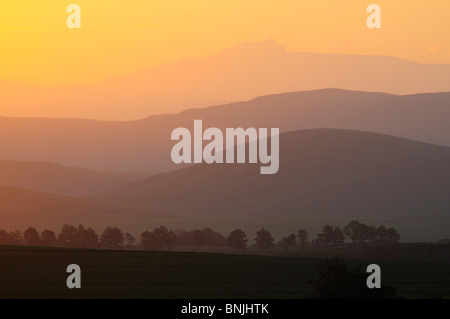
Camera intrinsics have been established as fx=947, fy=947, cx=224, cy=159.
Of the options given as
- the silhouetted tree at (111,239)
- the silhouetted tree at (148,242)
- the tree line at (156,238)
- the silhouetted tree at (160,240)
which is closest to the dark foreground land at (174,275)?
the tree line at (156,238)

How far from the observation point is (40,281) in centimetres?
6444

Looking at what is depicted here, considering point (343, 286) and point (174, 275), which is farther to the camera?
point (174, 275)

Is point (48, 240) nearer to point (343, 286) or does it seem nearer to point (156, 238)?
point (156, 238)

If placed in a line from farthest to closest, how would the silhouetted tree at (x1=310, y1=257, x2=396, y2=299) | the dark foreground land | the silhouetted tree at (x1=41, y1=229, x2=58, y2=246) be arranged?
1. the silhouetted tree at (x1=41, y1=229, x2=58, y2=246)
2. the dark foreground land
3. the silhouetted tree at (x1=310, y1=257, x2=396, y2=299)

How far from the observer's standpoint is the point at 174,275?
69875 millimetres

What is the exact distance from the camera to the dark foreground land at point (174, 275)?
5997 centimetres

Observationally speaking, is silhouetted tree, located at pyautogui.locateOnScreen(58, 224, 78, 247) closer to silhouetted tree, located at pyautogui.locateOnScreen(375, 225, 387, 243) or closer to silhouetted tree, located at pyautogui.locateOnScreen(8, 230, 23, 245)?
silhouetted tree, located at pyautogui.locateOnScreen(8, 230, 23, 245)

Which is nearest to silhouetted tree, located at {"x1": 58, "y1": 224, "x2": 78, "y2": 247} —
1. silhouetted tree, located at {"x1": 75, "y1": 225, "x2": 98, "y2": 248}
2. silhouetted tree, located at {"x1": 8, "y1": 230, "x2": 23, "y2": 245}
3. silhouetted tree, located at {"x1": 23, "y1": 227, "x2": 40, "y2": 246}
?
silhouetted tree, located at {"x1": 75, "y1": 225, "x2": 98, "y2": 248}

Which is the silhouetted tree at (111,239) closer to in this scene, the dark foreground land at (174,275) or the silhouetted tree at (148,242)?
the silhouetted tree at (148,242)

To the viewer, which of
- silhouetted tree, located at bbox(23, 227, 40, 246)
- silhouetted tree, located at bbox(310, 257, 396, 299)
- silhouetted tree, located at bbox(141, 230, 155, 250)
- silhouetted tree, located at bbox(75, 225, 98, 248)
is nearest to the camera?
silhouetted tree, located at bbox(310, 257, 396, 299)

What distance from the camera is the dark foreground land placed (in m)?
60.0

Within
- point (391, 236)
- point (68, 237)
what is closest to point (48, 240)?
point (68, 237)
